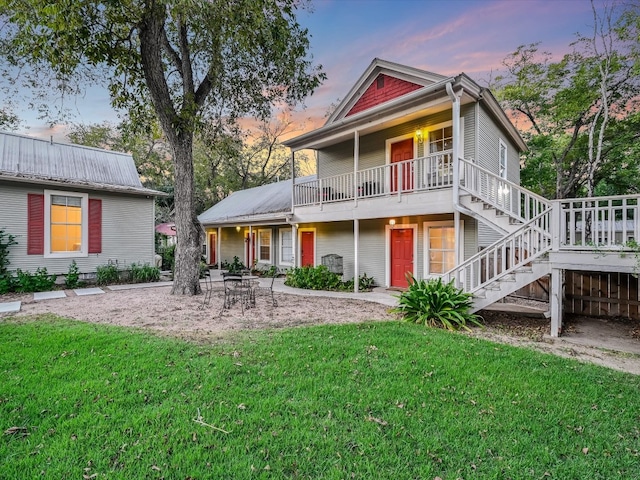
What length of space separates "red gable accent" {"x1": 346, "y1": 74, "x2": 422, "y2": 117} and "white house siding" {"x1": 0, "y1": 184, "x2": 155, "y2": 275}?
370 inches

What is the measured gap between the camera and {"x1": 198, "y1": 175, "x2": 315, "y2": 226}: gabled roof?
1473 centimetres

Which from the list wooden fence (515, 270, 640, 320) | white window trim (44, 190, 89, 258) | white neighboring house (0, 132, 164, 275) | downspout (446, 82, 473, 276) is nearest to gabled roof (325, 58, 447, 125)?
downspout (446, 82, 473, 276)

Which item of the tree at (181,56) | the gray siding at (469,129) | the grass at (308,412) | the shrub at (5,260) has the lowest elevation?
the grass at (308,412)

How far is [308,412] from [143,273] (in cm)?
1155

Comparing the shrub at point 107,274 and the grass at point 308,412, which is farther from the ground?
the shrub at point 107,274

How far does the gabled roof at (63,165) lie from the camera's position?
1066 cm

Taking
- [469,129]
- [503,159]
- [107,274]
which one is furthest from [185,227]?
[503,159]

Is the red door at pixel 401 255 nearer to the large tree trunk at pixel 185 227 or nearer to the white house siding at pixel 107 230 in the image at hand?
the large tree trunk at pixel 185 227

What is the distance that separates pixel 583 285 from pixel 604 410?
5606 mm

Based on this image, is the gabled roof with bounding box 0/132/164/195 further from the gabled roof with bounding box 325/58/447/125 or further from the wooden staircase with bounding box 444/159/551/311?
the wooden staircase with bounding box 444/159/551/311

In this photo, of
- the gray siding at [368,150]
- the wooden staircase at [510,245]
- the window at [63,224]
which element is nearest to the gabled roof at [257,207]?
the gray siding at [368,150]

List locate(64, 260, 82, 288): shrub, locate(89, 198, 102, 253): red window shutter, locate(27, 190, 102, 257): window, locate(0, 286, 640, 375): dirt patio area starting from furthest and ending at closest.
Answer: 1. locate(89, 198, 102, 253): red window shutter
2. locate(64, 260, 82, 288): shrub
3. locate(27, 190, 102, 257): window
4. locate(0, 286, 640, 375): dirt patio area

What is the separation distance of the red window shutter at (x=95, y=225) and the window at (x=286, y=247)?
7.40 meters

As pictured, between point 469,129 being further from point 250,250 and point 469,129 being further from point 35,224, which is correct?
point 35,224
